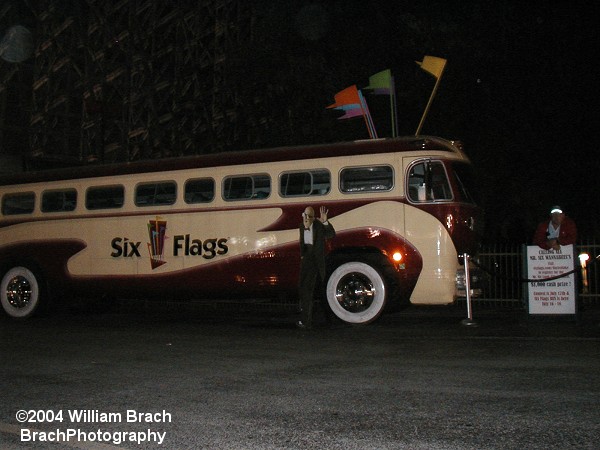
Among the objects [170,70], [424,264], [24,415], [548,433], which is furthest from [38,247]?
[170,70]

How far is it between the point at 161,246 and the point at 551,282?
22.0 ft

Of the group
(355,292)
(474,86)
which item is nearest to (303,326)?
(355,292)

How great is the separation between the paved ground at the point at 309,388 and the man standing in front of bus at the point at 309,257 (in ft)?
1.81

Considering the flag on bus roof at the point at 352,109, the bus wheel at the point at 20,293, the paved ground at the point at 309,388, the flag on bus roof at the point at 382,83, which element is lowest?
the paved ground at the point at 309,388

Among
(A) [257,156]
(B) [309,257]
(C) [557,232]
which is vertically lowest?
(B) [309,257]

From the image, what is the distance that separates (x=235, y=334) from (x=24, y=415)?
5695mm

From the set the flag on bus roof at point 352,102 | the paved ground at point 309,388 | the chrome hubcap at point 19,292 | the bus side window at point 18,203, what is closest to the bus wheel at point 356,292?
the paved ground at point 309,388

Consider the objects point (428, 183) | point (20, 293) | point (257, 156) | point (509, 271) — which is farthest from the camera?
point (509, 271)

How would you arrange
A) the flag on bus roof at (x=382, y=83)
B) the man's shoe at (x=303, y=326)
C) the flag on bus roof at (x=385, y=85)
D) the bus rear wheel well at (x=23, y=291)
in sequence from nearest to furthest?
Answer: 1. the man's shoe at (x=303, y=326)
2. the bus rear wheel well at (x=23, y=291)
3. the flag on bus roof at (x=385, y=85)
4. the flag on bus roof at (x=382, y=83)

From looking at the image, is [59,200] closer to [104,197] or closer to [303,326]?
[104,197]

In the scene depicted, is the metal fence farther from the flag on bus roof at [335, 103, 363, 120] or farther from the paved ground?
the paved ground

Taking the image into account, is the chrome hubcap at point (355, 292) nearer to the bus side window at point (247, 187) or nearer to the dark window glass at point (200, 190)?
the bus side window at point (247, 187)

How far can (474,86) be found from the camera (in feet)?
71.2

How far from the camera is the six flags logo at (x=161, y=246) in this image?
13766 millimetres
